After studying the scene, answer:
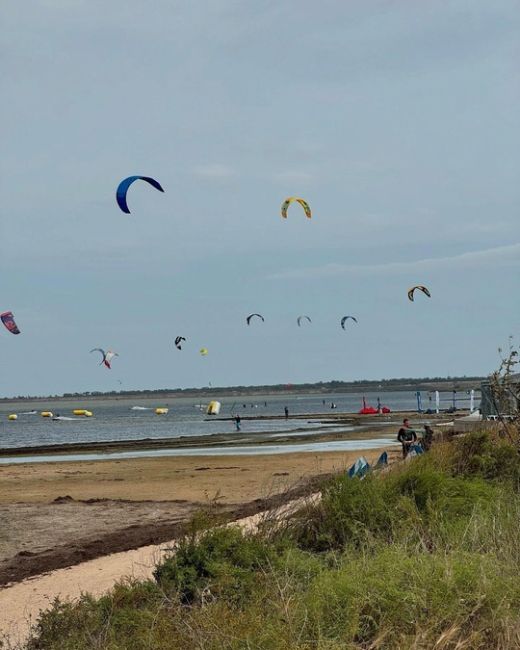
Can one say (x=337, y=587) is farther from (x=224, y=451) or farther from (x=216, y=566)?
(x=224, y=451)

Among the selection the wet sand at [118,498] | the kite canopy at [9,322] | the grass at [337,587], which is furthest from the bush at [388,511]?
the kite canopy at [9,322]

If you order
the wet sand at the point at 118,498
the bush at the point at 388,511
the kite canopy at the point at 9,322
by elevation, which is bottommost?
the wet sand at the point at 118,498

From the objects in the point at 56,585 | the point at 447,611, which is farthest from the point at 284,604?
the point at 56,585

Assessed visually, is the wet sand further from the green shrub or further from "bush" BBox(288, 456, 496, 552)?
the green shrub

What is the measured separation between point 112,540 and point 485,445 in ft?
20.7

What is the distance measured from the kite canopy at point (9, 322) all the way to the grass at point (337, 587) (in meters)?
46.6

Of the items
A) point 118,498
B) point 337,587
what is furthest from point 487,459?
point 118,498

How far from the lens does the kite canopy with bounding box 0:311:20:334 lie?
55125 millimetres

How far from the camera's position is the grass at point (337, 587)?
6.62 meters

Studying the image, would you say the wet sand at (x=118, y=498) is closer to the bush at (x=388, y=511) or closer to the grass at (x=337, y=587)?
the bush at (x=388, y=511)

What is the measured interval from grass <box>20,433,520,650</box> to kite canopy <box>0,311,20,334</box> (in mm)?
46574

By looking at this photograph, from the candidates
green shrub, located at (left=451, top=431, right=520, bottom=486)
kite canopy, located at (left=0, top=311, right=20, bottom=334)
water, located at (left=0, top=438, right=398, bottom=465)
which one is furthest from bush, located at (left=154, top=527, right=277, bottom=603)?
kite canopy, located at (left=0, top=311, right=20, bottom=334)

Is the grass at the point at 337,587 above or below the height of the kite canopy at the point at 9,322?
below

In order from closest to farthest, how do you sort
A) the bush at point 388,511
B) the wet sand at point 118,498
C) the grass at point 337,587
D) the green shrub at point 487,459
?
the grass at point 337,587 < the bush at point 388,511 < the green shrub at point 487,459 < the wet sand at point 118,498
